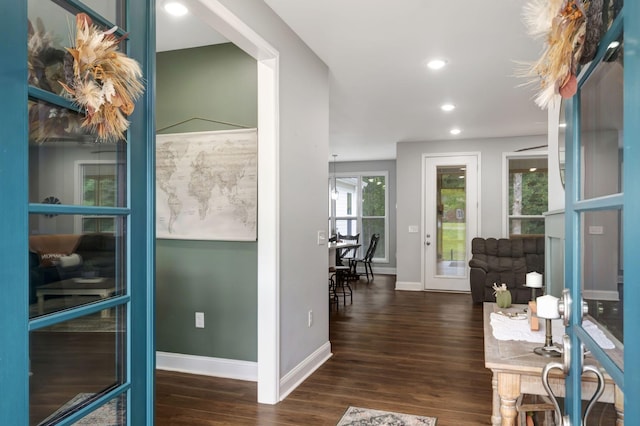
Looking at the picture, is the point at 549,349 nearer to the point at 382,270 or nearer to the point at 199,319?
the point at 199,319

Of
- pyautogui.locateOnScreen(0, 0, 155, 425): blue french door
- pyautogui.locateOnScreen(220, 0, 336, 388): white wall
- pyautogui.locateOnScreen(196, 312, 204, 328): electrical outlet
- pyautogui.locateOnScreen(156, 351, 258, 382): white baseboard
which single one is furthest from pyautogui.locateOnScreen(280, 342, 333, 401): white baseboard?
pyautogui.locateOnScreen(0, 0, 155, 425): blue french door

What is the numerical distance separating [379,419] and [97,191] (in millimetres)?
2236

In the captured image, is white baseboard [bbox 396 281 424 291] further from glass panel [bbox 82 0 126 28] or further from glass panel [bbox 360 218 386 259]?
glass panel [bbox 82 0 126 28]

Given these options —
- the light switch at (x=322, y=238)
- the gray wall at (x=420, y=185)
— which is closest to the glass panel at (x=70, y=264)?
A: the light switch at (x=322, y=238)

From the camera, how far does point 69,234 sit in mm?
1285

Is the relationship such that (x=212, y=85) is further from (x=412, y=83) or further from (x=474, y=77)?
(x=474, y=77)

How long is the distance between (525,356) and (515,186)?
619 centimetres

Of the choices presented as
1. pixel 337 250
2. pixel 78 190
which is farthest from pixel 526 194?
pixel 78 190

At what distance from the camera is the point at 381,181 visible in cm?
1044

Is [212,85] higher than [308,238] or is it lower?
higher

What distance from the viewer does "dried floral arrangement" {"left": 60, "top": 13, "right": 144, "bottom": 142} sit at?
121 centimetres

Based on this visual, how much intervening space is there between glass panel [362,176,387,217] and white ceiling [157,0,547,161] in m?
4.04

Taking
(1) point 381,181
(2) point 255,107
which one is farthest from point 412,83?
(1) point 381,181

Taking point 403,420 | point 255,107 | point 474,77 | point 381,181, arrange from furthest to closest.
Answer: point 381,181 → point 474,77 → point 255,107 → point 403,420
